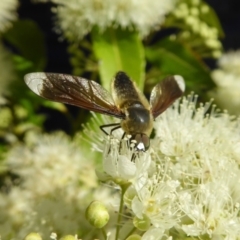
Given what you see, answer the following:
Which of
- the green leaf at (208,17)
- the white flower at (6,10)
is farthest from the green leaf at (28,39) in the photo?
the green leaf at (208,17)

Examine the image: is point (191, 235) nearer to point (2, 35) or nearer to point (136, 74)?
point (136, 74)

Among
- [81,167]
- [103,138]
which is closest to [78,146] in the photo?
[81,167]

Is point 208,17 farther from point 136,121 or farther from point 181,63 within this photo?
point 136,121

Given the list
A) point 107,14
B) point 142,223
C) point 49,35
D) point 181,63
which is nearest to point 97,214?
point 142,223

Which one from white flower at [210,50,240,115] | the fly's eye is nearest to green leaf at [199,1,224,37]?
white flower at [210,50,240,115]

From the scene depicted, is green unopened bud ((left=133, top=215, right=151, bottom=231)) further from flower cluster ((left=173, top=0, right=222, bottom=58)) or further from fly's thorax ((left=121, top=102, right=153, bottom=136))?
flower cluster ((left=173, top=0, right=222, bottom=58))

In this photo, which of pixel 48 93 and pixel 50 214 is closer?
pixel 48 93

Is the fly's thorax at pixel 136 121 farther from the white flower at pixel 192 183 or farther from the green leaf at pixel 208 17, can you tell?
the green leaf at pixel 208 17
